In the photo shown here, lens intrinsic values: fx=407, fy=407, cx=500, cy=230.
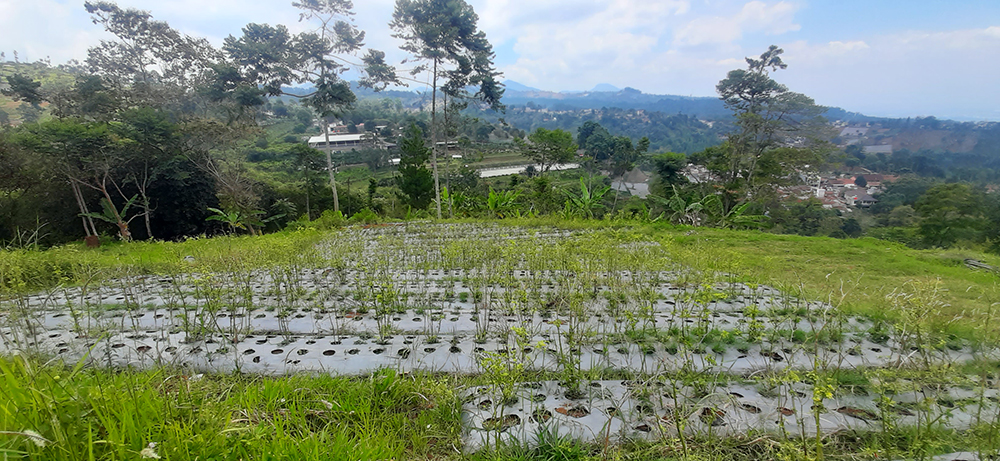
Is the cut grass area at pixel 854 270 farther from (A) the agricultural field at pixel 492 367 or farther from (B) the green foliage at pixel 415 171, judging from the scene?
(B) the green foliage at pixel 415 171

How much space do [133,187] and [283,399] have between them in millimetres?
16096

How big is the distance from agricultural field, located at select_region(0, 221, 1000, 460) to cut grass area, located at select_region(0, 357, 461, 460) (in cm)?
1

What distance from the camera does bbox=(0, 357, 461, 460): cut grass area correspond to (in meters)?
1.43

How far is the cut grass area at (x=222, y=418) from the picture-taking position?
4.69 feet

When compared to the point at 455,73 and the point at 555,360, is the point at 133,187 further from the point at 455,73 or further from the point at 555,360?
the point at 555,360

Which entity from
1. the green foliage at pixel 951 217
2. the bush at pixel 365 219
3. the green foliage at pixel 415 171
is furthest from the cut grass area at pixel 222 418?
the green foliage at pixel 951 217

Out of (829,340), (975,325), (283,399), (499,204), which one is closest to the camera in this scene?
(283,399)

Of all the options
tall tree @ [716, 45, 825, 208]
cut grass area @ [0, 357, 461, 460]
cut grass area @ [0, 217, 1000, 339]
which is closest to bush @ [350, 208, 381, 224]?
cut grass area @ [0, 217, 1000, 339]

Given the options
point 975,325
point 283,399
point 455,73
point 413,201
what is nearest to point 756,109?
point 455,73

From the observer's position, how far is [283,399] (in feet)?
6.51

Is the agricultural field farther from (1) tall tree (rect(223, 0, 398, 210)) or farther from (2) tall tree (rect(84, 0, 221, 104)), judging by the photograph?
(2) tall tree (rect(84, 0, 221, 104))

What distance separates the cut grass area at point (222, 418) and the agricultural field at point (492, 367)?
12mm

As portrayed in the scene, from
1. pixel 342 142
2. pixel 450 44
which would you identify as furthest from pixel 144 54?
pixel 342 142

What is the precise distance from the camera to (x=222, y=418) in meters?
1.74
